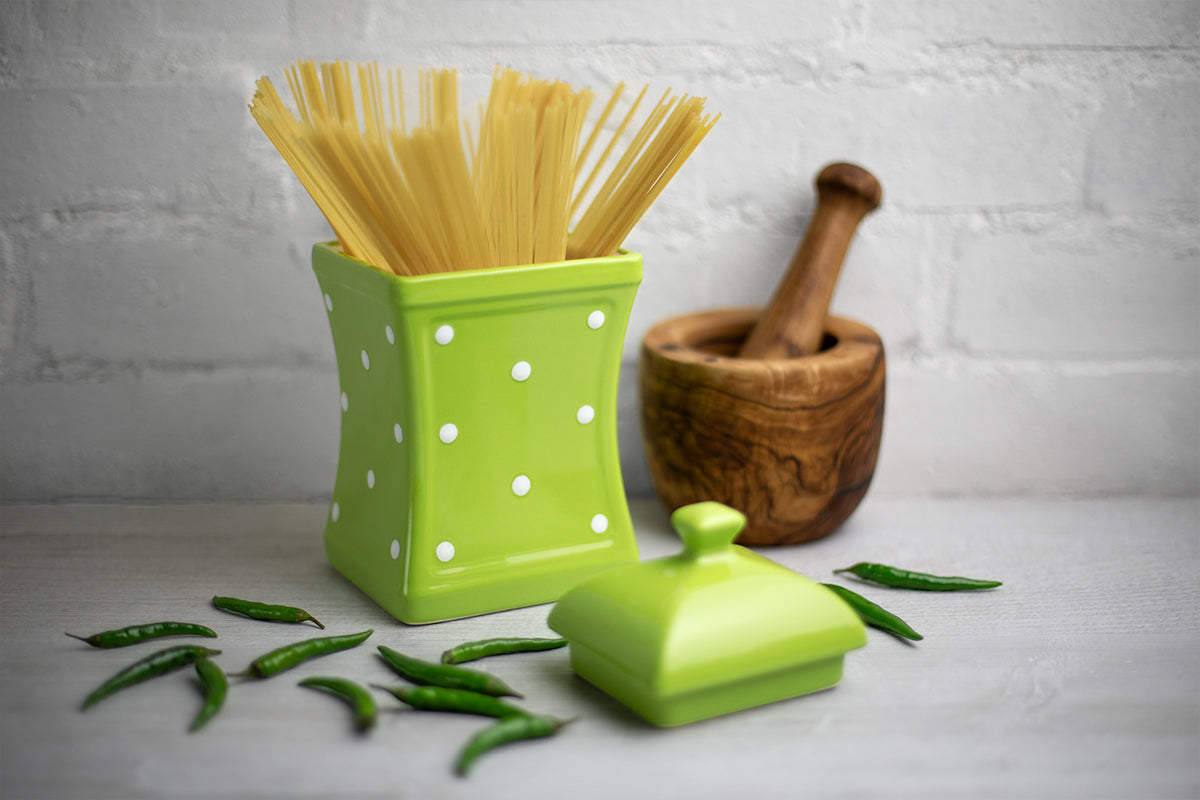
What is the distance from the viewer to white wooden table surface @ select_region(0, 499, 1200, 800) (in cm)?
57

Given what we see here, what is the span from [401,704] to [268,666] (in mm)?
83

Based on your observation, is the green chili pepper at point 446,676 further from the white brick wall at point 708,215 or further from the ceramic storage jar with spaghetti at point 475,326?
the white brick wall at point 708,215

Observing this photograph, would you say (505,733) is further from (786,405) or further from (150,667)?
(786,405)

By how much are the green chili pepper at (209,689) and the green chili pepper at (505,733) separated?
138 mm

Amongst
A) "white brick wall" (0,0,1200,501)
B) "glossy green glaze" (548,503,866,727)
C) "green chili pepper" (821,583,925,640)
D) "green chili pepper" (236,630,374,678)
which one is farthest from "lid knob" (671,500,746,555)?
"white brick wall" (0,0,1200,501)

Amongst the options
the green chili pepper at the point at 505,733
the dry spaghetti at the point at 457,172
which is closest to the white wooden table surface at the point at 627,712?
the green chili pepper at the point at 505,733

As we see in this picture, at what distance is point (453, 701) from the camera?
63 centimetres

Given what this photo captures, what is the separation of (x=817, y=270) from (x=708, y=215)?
4.5 inches

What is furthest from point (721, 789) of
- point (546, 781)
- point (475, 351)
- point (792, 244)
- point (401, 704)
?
point (792, 244)

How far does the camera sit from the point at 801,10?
0.93 metres

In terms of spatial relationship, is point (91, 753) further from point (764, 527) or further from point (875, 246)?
point (875, 246)

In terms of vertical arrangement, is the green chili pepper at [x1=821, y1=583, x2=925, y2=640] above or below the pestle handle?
below

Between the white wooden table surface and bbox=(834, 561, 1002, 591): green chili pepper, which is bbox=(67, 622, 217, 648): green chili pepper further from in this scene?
bbox=(834, 561, 1002, 591): green chili pepper

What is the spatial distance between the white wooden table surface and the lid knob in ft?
0.31
